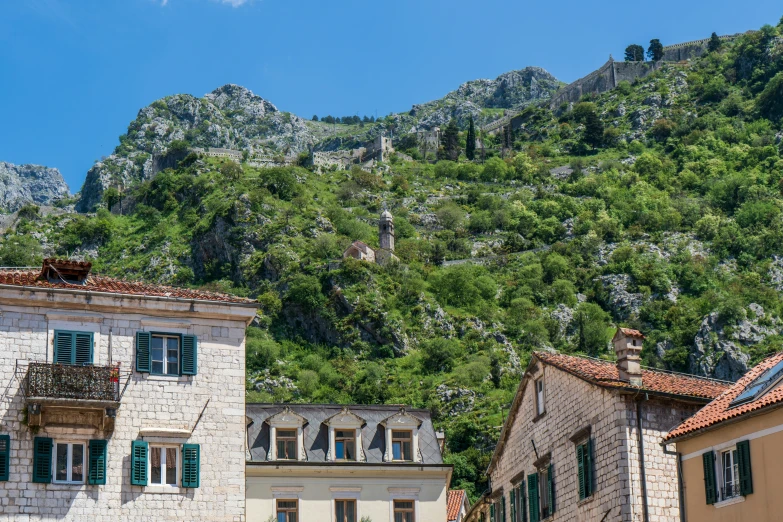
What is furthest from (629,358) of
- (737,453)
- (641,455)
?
(737,453)

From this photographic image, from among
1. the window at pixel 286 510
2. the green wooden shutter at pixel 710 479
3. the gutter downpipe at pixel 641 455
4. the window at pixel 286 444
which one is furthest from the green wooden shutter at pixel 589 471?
the window at pixel 286 444

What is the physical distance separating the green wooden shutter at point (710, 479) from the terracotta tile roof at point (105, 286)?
14.1 metres

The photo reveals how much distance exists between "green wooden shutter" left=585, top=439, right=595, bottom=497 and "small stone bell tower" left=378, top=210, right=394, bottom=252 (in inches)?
6024

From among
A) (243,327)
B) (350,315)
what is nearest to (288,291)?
(350,315)

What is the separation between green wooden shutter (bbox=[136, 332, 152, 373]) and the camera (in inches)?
1471

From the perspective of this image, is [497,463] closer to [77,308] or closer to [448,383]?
[77,308]

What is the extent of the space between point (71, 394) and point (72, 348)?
60.0 inches

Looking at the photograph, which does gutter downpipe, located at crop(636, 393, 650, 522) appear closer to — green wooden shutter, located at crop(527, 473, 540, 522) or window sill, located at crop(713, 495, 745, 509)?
window sill, located at crop(713, 495, 745, 509)

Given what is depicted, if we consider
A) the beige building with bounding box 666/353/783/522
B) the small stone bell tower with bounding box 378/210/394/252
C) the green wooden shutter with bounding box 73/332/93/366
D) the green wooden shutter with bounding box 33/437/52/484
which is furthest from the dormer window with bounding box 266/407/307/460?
the small stone bell tower with bounding box 378/210/394/252

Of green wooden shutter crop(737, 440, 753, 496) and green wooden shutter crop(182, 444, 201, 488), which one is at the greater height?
green wooden shutter crop(182, 444, 201, 488)

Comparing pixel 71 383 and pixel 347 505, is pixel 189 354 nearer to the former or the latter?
pixel 71 383

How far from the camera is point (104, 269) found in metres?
182

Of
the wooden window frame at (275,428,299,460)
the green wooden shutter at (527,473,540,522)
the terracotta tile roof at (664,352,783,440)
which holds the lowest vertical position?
the green wooden shutter at (527,473,540,522)

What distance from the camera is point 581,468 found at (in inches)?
1619
